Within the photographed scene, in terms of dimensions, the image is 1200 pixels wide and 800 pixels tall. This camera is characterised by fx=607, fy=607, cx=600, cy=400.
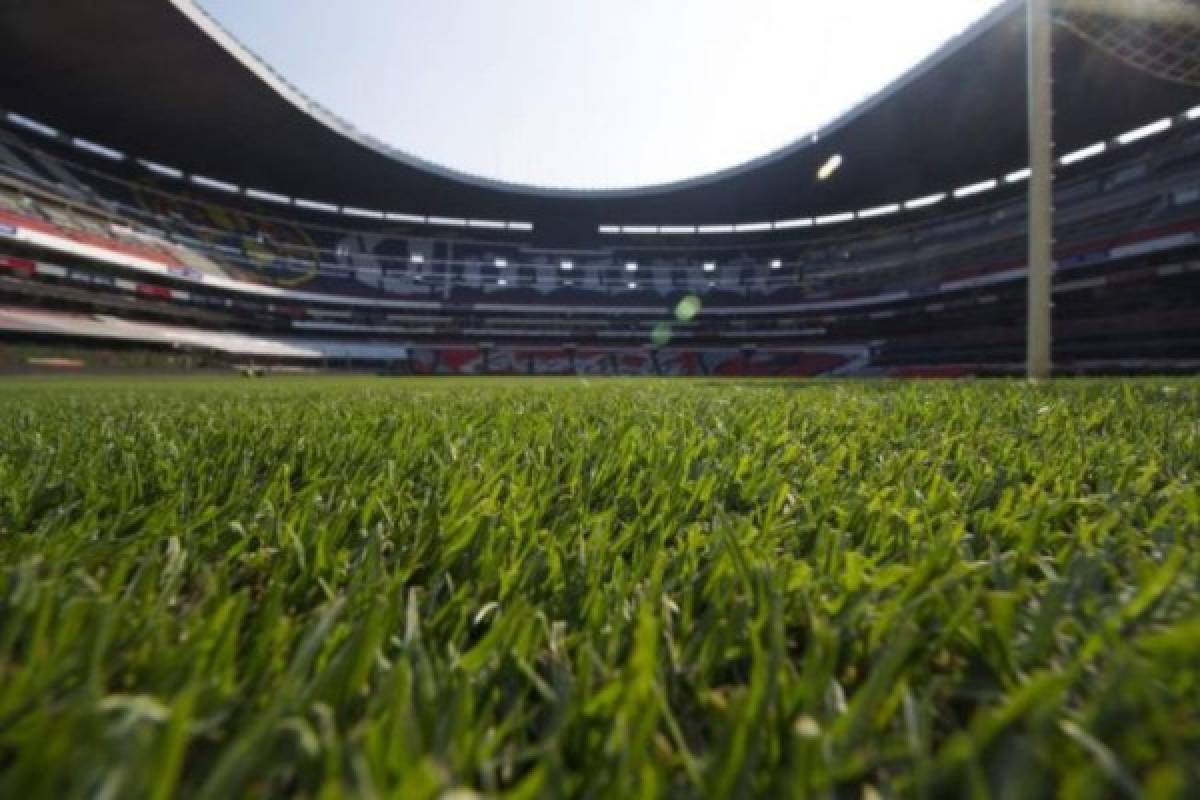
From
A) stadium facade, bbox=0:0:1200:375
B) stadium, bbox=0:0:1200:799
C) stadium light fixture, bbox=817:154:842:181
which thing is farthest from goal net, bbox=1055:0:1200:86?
stadium light fixture, bbox=817:154:842:181

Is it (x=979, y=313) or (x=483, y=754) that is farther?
(x=979, y=313)

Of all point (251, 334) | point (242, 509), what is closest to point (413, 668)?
point (242, 509)

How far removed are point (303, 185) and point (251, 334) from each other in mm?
8286

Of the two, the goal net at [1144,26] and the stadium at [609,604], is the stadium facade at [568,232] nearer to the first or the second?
the goal net at [1144,26]

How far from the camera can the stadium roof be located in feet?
62.4

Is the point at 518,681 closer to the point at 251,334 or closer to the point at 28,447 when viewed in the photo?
the point at 28,447

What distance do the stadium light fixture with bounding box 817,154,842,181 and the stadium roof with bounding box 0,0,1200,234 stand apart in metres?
0.40

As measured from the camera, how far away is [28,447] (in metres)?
1.28

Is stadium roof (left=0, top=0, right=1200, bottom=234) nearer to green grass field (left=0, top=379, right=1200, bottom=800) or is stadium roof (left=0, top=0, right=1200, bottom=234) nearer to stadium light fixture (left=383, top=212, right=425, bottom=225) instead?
stadium light fixture (left=383, top=212, right=425, bottom=225)

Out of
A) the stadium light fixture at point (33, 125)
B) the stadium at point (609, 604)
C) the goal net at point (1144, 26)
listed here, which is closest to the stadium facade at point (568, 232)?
the stadium light fixture at point (33, 125)

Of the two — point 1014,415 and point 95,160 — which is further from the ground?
point 95,160

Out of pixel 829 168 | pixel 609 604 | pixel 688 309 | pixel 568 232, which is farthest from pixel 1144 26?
pixel 568 232

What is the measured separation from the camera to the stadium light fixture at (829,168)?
→ 2740 cm

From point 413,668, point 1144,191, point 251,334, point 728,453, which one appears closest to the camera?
point 413,668
